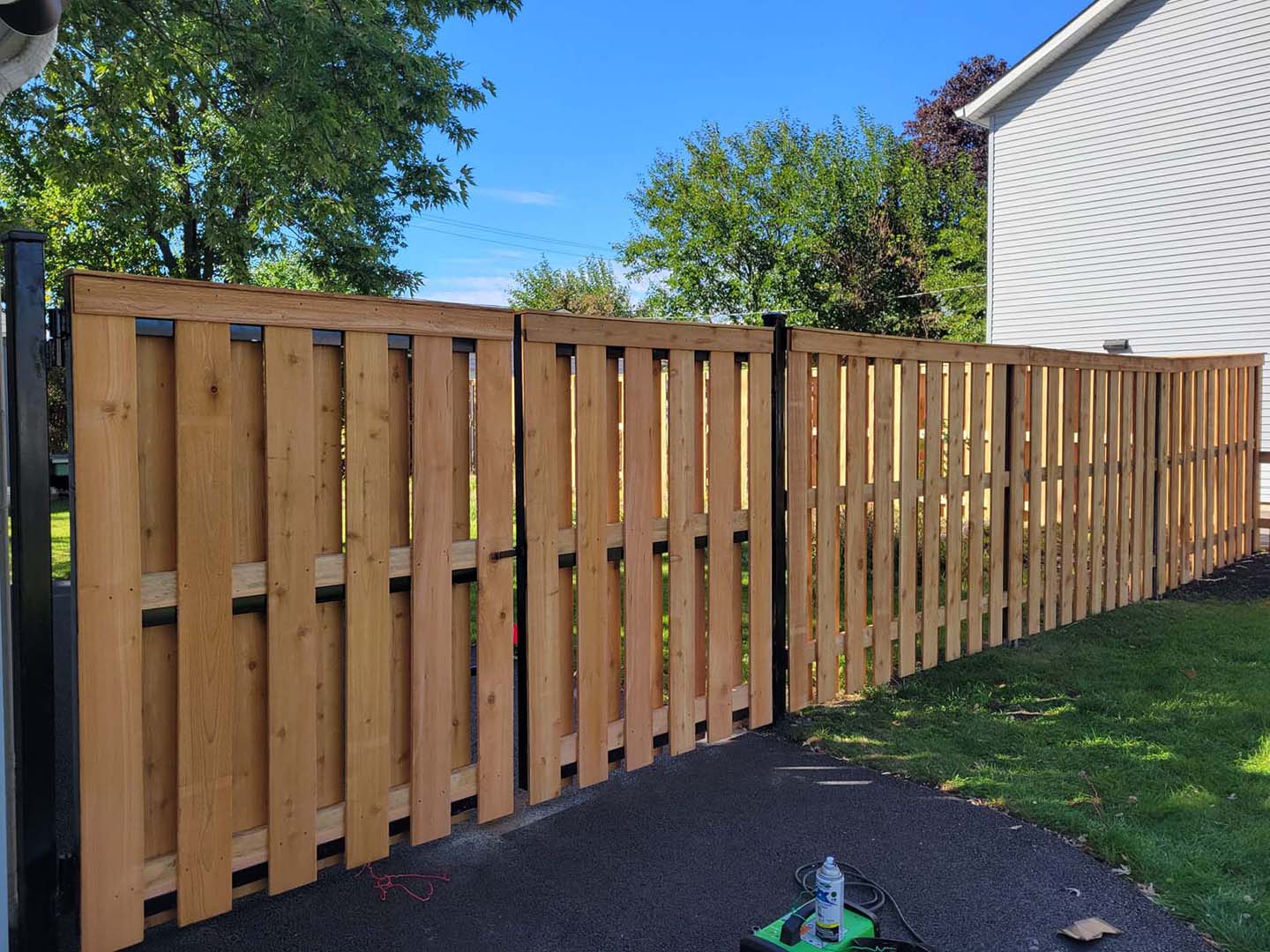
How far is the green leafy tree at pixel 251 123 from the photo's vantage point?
696 centimetres

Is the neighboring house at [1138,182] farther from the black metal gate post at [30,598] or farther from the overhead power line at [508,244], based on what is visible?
the overhead power line at [508,244]

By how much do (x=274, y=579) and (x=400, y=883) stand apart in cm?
116

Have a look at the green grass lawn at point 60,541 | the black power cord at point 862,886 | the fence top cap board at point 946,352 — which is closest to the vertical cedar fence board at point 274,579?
the black power cord at point 862,886

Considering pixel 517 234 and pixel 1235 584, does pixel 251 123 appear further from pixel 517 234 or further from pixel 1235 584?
pixel 517 234

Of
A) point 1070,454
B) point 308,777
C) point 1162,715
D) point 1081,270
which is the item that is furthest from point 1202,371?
point 308,777

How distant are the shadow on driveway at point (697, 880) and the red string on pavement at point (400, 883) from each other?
0.07 feet

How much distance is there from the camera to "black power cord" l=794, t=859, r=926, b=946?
276 cm

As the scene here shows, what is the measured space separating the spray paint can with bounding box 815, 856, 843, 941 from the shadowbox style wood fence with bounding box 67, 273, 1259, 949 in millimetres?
A: 1211

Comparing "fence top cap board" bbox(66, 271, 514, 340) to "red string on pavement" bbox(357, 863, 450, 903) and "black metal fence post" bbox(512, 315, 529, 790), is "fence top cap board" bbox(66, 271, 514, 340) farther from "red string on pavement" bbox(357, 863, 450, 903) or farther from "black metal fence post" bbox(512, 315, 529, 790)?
"red string on pavement" bbox(357, 863, 450, 903)

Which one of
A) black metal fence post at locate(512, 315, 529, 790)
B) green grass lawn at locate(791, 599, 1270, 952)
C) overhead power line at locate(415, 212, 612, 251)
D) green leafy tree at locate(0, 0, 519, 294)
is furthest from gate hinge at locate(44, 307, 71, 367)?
overhead power line at locate(415, 212, 612, 251)

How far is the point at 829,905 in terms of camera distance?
2.44 meters

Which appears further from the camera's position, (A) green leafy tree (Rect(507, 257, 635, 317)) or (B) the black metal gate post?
(A) green leafy tree (Rect(507, 257, 635, 317))

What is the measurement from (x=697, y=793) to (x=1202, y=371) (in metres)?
6.73

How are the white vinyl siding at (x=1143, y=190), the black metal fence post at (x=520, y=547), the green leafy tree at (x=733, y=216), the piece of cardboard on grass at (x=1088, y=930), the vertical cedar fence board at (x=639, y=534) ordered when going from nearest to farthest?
the piece of cardboard on grass at (x=1088, y=930)
the black metal fence post at (x=520, y=547)
the vertical cedar fence board at (x=639, y=534)
the white vinyl siding at (x=1143, y=190)
the green leafy tree at (x=733, y=216)
